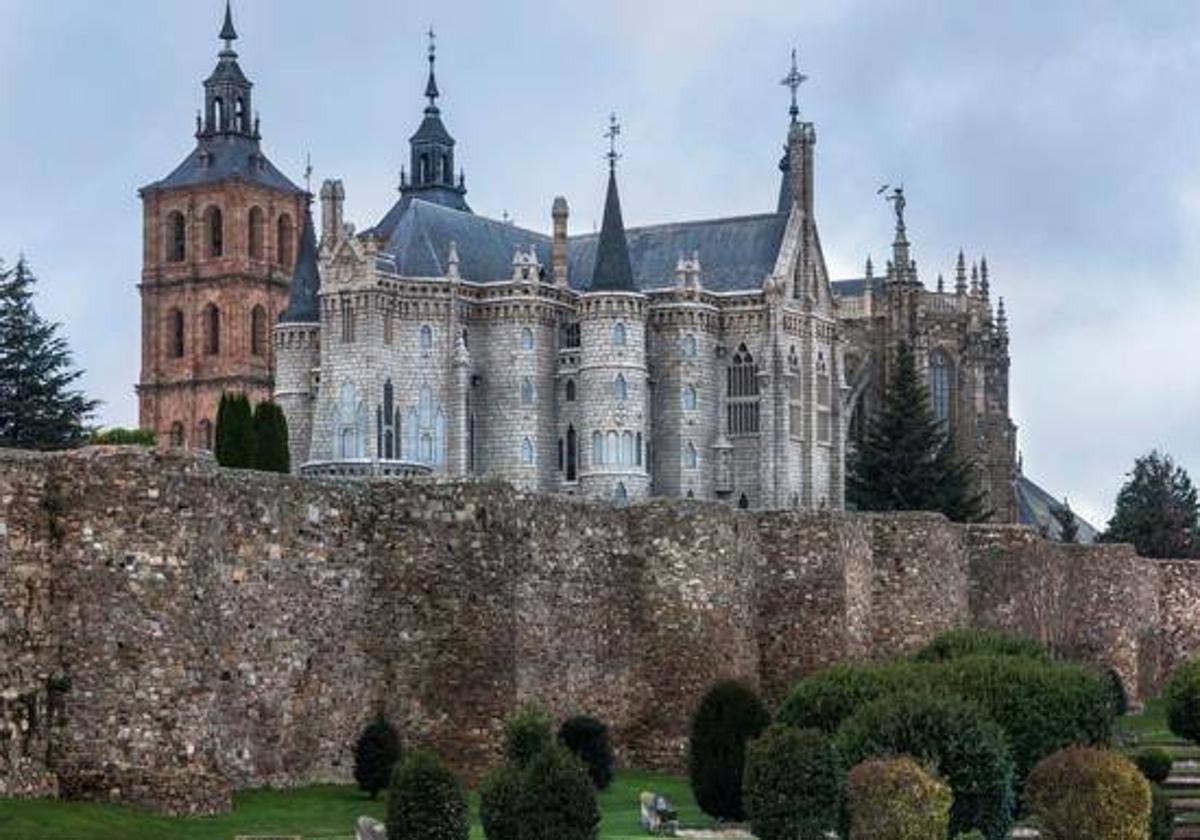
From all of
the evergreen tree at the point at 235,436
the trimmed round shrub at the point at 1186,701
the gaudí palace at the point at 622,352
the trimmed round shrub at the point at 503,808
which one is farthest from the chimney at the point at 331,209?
the trimmed round shrub at the point at 503,808

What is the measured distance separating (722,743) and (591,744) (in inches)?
75.7

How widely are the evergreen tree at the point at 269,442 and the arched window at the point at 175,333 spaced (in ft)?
258

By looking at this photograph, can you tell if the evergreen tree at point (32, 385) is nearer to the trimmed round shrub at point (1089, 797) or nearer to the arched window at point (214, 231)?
the trimmed round shrub at point (1089, 797)

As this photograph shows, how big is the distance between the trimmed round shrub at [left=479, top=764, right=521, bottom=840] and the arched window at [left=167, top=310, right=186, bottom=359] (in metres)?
130

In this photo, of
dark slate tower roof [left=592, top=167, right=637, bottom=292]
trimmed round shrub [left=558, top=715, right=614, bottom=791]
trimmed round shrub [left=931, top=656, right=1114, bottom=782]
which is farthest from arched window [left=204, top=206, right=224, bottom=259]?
trimmed round shrub [left=558, top=715, right=614, bottom=791]

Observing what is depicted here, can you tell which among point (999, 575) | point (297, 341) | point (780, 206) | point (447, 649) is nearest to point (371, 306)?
point (297, 341)

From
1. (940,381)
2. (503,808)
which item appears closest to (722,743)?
(503,808)

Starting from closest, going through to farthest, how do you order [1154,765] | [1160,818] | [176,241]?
[1160,818]
[1154,765]
[176,241]

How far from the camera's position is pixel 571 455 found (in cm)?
12469

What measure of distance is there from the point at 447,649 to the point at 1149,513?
6472 centimetres

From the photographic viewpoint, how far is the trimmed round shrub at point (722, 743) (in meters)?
35.8

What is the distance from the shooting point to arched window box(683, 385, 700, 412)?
12794 cm

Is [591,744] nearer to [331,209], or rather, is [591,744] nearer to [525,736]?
[525,736]

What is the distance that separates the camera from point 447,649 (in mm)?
35500
